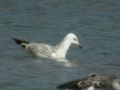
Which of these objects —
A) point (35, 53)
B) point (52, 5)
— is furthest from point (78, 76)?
point (52, 5)

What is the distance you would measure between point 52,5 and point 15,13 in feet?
4.15

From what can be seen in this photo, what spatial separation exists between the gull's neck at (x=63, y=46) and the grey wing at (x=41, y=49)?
0.61 ft

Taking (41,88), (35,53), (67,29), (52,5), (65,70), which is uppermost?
(52,5)

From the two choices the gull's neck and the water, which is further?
the gull's neck

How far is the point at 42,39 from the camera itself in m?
17.6

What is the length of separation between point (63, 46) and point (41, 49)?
1.83ft

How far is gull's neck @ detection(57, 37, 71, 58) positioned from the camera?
54.3 feet

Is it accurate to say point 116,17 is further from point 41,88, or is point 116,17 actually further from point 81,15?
point 41,88

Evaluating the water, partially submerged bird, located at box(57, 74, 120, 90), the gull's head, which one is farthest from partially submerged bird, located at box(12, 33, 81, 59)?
partially submerged bird, located at box(57, 74, 120, 90)

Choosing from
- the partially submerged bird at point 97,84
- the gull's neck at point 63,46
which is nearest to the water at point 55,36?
the gull's neck at point 63,46

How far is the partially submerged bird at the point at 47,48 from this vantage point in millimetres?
16359

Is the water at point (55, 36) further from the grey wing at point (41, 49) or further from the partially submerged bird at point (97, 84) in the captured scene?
the partially submerged bird at point (97, 84)

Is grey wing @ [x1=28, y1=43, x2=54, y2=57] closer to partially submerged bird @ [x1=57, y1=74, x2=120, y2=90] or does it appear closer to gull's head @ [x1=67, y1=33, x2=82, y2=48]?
gull's head @ [x1=67, y1=33, x2=82, y2=48]

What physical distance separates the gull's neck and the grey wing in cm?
19
